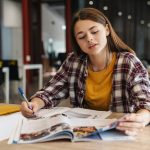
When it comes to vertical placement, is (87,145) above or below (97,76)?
below

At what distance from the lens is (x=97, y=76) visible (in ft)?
4.93

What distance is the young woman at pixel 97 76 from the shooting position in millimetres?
1362

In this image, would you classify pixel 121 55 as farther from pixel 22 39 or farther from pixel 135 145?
pixel 22 39

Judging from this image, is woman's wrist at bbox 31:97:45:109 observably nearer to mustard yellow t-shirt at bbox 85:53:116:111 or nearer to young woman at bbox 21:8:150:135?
young woman at bbox 21:8:150:135

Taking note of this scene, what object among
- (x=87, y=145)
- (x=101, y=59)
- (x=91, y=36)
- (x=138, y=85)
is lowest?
(x=87, y=145)

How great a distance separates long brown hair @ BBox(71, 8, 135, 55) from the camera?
4.68 feet

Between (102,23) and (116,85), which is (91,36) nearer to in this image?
(102,23)

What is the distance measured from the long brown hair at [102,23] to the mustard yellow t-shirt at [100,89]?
5cm

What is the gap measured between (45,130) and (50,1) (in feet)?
38.6

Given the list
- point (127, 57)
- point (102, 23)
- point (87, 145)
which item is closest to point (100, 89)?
point (127, 57)

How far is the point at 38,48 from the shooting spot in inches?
353

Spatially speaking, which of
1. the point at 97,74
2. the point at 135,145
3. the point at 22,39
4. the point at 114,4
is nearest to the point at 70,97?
the point at 97,74

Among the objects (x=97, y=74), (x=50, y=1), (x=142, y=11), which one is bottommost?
(x=97, y=74)

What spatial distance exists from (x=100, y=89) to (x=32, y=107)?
13.7 inches
